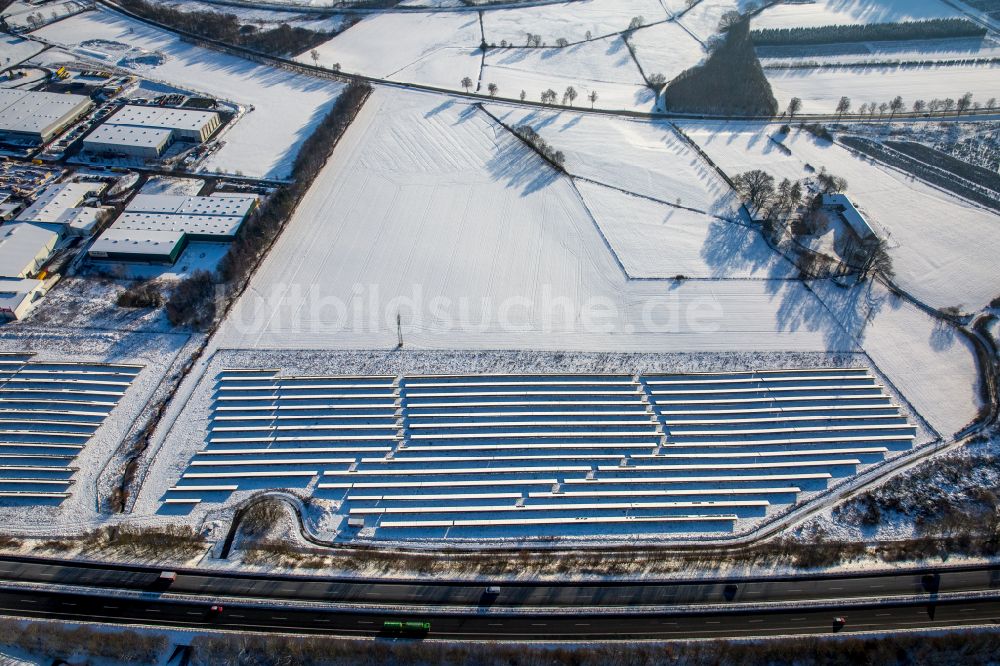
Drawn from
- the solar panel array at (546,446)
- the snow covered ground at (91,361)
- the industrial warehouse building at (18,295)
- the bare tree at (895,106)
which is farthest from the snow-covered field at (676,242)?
the industrial warehouse building at (18,295)

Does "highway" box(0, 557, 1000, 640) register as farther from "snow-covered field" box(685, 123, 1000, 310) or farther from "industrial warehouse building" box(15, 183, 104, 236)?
"industrial warehouse building" box(15, 183, 104, 236)

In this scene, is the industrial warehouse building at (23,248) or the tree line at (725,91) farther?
the tree line at (725,91)

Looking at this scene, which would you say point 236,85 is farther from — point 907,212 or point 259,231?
point 907,212

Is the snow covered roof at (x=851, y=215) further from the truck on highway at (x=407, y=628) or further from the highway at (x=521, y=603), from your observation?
the truck on highway at (x=407, y=628)

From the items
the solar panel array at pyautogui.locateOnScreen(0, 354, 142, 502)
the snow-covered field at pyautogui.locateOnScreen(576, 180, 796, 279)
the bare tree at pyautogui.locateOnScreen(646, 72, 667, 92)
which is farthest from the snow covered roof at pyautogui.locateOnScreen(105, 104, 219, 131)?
the bare tree at pyautogui.locateOnScreen(646, 72, 667, 92)

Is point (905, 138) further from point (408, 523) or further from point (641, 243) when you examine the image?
point (408, 523)

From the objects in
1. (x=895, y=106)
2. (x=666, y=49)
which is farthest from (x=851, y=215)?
(x=666, y=49)
